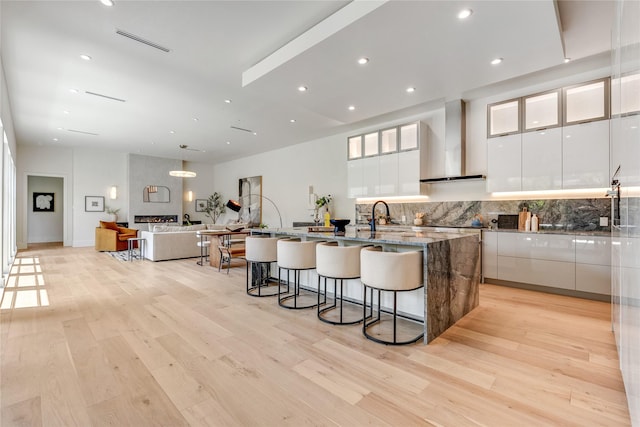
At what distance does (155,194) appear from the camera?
10969 mm

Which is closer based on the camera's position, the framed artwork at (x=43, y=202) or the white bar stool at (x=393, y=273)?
the white bar stool at (x=393, y=273)

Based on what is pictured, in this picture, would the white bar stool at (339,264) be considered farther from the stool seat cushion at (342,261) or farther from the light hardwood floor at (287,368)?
the light hardwood floor at (287,368)

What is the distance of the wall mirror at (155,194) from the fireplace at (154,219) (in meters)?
0.58

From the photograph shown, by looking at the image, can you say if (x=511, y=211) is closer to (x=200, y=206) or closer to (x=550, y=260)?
(x=550, y=260)

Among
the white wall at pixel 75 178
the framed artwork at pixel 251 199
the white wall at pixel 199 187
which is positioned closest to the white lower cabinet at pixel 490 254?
the framed artwork at pixel 251 199

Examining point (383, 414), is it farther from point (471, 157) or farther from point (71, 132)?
point (71, 132)

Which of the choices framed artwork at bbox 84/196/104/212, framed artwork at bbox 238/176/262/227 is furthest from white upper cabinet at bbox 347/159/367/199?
framed artwork at bbox 84/196/104/212

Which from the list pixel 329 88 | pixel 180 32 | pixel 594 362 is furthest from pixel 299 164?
pixel 594 362

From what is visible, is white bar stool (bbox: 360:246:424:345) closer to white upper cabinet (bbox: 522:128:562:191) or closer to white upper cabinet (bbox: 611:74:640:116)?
white upper cabinet (bbox: 611:74:640:116)

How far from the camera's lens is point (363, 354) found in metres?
2.41

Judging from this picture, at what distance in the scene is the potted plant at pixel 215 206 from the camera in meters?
12.4

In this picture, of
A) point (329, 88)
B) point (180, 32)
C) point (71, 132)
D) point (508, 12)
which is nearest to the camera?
point (508, 12)

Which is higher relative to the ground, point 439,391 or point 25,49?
point 25,49

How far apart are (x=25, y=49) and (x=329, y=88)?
3986 millimetres
